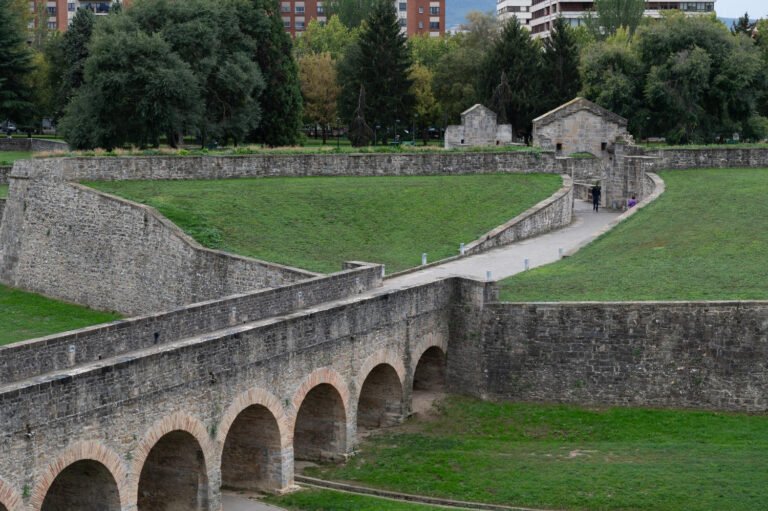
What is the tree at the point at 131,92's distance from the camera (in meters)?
56.2

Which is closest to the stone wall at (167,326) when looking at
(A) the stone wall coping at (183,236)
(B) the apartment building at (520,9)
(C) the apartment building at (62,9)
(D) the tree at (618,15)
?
(A) the stone wall coping at (183,236)

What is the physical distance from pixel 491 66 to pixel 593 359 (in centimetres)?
4726

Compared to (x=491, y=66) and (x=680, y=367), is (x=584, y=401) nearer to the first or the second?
(x=680, y=367)

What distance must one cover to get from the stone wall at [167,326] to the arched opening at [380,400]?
6.40 feet

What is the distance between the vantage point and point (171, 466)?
2367 centimetres

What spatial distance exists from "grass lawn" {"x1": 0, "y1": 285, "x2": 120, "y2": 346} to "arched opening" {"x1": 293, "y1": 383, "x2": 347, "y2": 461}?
36.1 feet

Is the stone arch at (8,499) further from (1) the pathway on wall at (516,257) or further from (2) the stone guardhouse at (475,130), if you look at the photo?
(2) the stone guardhouse at (475,130)

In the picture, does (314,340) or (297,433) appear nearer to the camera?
(314,340)

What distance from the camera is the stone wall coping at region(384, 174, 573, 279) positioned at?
35.6m

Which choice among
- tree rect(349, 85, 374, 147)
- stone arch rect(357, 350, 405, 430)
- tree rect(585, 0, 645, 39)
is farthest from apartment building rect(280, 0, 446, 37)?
stone arch rect(357, 350, 405, 430)

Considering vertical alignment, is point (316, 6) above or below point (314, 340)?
above

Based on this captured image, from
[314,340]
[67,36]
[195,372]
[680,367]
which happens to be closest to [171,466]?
[195,372]

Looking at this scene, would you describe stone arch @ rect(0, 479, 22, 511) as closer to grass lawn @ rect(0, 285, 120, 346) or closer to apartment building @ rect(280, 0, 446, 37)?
grass lawn @ rect(0, 285, 120, 346)

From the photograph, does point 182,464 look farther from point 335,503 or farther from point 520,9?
point 520,9
